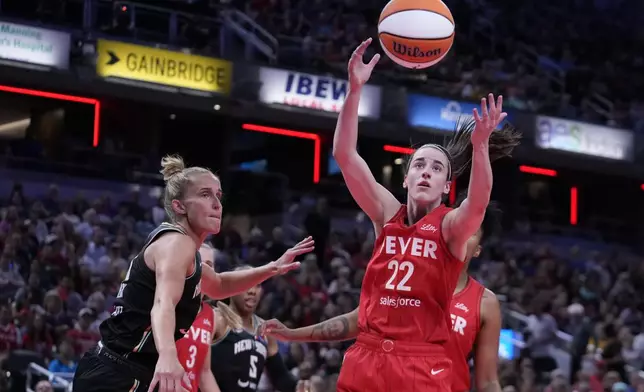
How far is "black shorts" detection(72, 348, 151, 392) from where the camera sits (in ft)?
17.1

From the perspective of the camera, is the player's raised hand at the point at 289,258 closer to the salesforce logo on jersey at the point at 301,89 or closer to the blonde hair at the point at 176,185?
the blonde hair at the point at 176,185

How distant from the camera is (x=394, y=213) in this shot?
216 inches

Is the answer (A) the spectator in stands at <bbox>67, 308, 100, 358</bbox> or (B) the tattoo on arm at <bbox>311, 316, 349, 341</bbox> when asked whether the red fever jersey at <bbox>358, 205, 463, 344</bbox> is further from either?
(A) the spectator in stands at <bbox>67, 308, 100, 358</bbox>

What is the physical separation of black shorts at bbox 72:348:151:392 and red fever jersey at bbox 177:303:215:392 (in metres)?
1.67

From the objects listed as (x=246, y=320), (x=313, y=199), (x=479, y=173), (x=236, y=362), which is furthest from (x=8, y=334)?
(x=313, y=199)

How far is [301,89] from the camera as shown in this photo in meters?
19.4

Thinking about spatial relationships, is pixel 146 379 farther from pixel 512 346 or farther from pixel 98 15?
pixel 98 15

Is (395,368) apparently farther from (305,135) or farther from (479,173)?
(305,135)

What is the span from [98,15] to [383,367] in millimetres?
13672

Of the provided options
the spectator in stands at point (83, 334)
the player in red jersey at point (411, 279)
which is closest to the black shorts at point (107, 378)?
the player in red jersey at point (411, 279)

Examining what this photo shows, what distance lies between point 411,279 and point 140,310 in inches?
50.0

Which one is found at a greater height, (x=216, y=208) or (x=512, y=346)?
(x=216, y=208)

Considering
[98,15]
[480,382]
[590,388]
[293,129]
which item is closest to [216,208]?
[480,382]

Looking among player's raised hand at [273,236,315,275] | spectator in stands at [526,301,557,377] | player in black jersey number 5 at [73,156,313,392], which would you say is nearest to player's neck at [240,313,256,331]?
player's raised hand at [273,236,315,275]
